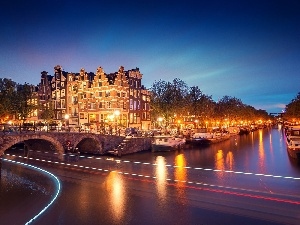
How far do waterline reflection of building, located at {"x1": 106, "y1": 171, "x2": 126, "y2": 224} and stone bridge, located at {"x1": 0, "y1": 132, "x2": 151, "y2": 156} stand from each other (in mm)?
16051

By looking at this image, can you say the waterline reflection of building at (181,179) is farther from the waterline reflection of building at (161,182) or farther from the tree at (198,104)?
the tree at (198,104)

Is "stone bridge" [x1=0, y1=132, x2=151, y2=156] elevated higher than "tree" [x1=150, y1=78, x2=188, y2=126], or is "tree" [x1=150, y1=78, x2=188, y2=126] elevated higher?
"tree" [x1=150, y1=78, x2=188, y2=126]

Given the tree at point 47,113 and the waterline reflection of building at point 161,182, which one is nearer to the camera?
the waterline reflection of building at point 161,182

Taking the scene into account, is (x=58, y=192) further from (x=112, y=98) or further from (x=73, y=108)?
(x=73, y=108)

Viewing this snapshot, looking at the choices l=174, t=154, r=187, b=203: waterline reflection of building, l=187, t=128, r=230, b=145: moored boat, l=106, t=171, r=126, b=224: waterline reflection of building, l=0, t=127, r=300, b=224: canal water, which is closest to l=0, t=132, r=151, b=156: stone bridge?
l=0, t=127, r=300, b=224: canal water

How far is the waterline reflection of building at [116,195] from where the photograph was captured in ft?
65.2

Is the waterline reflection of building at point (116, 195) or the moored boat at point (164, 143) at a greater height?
the moored boat at point (164, 143)

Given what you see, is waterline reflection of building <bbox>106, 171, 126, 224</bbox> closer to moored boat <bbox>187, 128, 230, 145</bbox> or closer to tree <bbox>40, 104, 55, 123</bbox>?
moored boat <bbox>187, 128, 230, 145</bbox>

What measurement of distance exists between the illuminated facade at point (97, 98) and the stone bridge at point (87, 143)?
60.4ft

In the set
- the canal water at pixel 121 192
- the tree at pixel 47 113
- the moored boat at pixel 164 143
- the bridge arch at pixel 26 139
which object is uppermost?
the tree at pixel 47 113

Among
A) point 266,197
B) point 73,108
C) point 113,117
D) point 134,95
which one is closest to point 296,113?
point 134,95

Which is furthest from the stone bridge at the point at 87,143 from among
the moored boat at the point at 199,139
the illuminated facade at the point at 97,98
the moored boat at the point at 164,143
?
the illuminated facade at the point at 97,98

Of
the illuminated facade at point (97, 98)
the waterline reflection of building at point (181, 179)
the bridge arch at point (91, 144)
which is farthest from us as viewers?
the illuminated facade at point (97, 98)

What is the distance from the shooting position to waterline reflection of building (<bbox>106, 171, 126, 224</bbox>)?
19.9 meters
